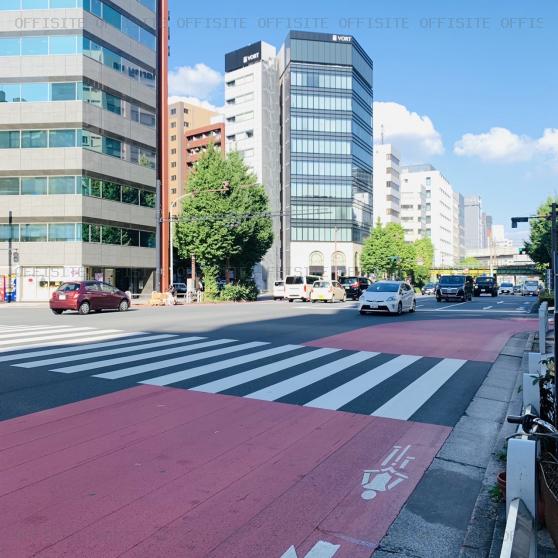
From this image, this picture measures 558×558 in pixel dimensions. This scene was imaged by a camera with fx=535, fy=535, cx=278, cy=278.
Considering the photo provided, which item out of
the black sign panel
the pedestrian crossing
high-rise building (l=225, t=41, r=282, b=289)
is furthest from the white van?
the black sign panel

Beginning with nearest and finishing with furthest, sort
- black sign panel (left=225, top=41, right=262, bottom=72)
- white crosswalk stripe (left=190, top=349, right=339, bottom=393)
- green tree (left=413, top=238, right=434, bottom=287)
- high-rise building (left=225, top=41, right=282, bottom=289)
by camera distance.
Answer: white crosswalk stripe (left=190, top=349, right=339, bottom=393), high-rise building (left=225, top=41, right=282, bottom=289), black sign panel (left=225, top=41, right=262, bottom=72), green tree (left=413, top=238, right=434, bottom=287)

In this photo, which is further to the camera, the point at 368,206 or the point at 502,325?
the point at 368,206

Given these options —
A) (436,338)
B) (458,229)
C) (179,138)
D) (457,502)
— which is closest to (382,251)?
(179,138)

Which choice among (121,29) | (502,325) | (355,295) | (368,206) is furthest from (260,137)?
(502,325)

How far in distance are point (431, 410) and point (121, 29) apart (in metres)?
50.2

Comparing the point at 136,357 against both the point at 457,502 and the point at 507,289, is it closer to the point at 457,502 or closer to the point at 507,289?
the point at 457,502

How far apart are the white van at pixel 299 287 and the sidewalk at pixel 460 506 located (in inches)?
1361

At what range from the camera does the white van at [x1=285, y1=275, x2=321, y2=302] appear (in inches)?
1622

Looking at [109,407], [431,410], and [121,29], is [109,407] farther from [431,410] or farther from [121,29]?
[121,29]

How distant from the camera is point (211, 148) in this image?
43875 millimetres

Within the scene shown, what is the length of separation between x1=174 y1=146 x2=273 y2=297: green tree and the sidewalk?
35.1 meters

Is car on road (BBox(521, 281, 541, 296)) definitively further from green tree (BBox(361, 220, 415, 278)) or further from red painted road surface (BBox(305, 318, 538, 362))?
red painted road surface (BBox(305, 318, 538, 362))

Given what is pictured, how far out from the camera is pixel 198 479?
434 centimetres

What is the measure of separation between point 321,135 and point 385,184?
124ft
